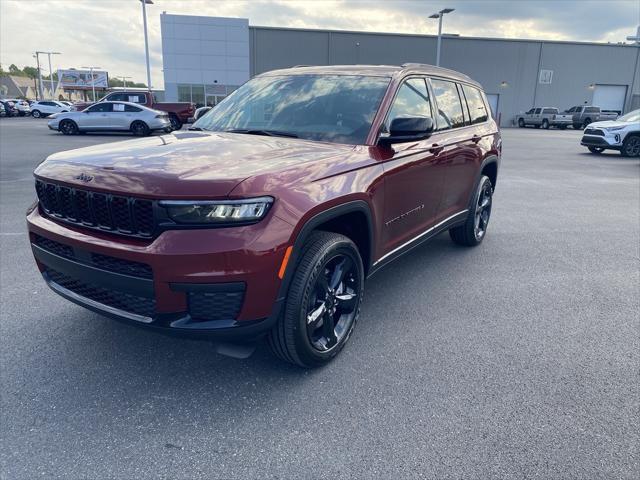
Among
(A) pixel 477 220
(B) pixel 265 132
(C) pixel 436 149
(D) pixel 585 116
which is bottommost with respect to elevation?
(A) pixel 477 220

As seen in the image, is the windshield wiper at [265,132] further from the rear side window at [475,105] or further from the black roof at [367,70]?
the rear side window at [475,105]

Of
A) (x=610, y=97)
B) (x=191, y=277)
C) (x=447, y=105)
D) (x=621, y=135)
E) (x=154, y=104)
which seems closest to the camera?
(x=191, y=277)

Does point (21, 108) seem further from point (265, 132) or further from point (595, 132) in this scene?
point (265, 132)

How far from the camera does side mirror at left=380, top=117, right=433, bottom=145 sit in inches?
124

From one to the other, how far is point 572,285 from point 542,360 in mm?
1668

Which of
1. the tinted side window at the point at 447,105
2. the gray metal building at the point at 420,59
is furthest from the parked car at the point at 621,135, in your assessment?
the gray metal building at the point at 420,59

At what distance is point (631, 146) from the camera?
52.6 feet

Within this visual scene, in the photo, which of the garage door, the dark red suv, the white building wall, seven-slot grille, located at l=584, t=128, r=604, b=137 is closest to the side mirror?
the dark red suv

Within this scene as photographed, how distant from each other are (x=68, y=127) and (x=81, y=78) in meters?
71.0

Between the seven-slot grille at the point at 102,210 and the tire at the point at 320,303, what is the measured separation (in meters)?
0.83

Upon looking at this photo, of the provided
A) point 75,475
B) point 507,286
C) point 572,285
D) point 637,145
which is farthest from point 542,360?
point 637,145

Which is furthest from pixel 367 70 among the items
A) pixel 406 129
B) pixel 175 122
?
pixel 175 122

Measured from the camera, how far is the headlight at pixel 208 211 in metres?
2.31

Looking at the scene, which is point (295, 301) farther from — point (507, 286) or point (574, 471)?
point (507, 286)
